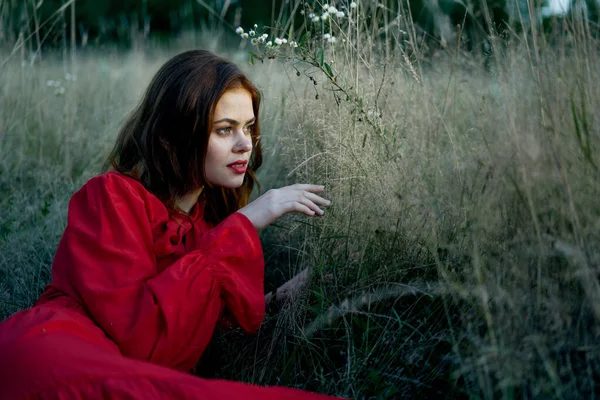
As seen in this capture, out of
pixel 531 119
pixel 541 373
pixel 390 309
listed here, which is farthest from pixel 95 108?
pixel 541 373

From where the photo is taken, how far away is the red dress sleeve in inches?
70.1

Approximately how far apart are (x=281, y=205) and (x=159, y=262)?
0.44m

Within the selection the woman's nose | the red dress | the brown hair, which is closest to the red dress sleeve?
the red dress

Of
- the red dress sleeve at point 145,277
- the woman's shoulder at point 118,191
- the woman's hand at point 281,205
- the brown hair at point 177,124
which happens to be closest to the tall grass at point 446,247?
the woman's hand at point 281,205

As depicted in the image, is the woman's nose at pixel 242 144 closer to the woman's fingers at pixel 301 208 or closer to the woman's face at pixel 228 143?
the woman's face at pixel 228 143

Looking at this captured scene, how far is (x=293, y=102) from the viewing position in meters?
2.68

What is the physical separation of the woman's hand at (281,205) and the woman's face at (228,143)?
0.18 metres

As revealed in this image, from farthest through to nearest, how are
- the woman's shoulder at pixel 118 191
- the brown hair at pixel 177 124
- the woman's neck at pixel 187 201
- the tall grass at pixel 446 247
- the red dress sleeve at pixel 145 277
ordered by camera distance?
the woman's neck at pixel 187 201, the brown hair at pixel 177 124, the woman's shoulder at pixel 118 191, the red dress sleeve at pixel 145 277, the tall grass at pixel 446 247

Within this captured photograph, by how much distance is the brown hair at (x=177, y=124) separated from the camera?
2068mm

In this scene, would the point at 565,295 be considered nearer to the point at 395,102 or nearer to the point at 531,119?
the point at 531,119

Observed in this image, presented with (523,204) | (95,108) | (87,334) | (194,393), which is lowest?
(194,393)

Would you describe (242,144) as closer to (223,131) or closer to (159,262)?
(223,131)

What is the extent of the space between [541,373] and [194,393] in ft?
2.66

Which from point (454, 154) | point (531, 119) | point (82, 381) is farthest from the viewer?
point (454, 154)
